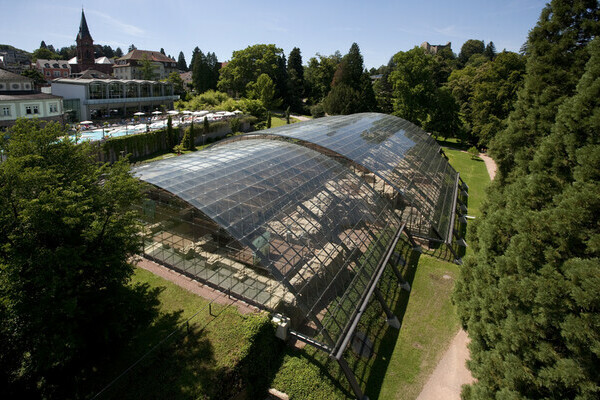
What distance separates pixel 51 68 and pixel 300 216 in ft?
399

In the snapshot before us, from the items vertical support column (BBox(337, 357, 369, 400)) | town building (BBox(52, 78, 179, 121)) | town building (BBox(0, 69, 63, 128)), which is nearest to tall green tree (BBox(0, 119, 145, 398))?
vertical support column (BBox(337, 357, 369, 400))

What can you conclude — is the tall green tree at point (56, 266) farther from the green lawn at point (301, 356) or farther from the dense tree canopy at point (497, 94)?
the dense tree canopy at point (497, 94)

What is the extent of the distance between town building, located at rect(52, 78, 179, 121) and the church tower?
37.1 meters

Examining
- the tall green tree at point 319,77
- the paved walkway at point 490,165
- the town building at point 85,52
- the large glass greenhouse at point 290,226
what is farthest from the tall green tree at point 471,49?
the large glass greenhouse at point 290,226

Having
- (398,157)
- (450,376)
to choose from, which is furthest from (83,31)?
(450,376)

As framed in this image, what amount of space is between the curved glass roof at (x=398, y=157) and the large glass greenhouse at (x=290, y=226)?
7.8 inches

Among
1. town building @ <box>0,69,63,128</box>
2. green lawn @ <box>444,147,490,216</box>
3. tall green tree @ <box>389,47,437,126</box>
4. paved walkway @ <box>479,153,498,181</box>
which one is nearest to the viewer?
green lawn @ <box>444,147,490,216</box>

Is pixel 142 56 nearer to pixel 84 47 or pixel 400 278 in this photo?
pixel 84 47

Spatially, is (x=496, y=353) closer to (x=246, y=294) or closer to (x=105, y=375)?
(x=246, y=294)

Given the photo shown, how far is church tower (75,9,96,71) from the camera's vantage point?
87188 mm

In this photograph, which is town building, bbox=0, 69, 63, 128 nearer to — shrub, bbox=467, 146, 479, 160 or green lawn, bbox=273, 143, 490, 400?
green lawn, bbox=273, 143, 490, 400

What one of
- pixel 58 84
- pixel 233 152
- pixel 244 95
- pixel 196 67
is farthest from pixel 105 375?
pixel 196 67

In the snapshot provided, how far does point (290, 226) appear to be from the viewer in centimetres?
1588

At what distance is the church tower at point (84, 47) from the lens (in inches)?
3433
